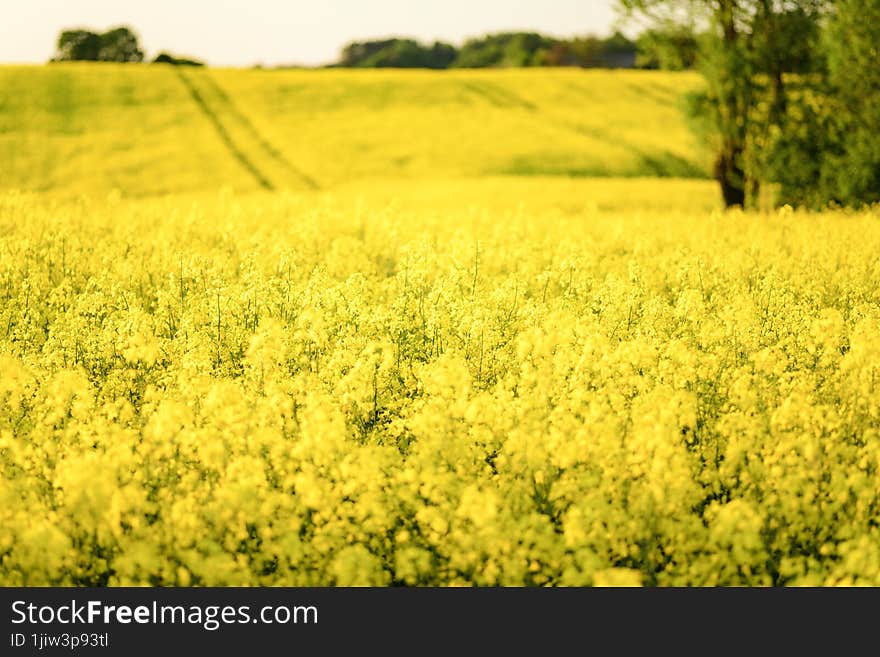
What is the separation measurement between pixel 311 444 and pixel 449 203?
18.2m

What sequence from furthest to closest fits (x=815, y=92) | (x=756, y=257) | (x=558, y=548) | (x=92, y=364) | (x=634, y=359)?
(x=815, y=92)
(x=756, y=257)
(x=92, y=364)
(x=634, y=359)
(x=558, y=548)

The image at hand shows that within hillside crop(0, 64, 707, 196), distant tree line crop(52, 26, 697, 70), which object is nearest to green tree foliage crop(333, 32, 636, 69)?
distant tree line crop(52, 26, 697, 70)

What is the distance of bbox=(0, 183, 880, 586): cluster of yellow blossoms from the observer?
393 centimetres

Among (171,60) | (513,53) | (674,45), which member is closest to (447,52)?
(513,53)

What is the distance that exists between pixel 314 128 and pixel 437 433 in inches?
1226

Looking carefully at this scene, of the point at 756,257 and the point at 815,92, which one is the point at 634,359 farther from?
the point at 815,92

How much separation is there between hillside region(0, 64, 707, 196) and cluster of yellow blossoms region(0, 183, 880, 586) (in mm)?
15577

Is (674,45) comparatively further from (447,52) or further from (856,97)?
(447,52)

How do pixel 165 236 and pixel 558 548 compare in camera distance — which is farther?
Result: pixel 165 236

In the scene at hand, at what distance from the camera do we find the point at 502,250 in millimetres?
9383

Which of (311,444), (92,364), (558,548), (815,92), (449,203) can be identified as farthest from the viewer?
(449,203)

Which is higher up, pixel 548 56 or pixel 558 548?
pixel 548 56

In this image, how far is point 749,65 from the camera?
18328 mm
